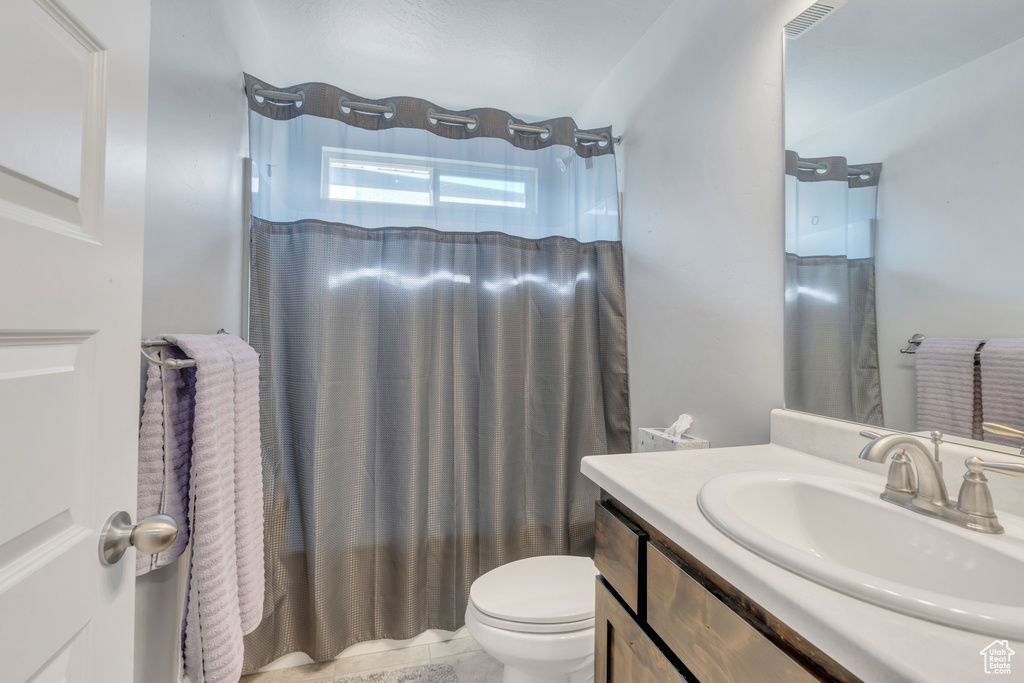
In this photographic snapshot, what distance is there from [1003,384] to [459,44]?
1886 mm

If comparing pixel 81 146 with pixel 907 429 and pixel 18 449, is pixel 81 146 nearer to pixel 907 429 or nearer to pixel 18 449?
pixel 18 449

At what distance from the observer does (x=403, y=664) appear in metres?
1.58

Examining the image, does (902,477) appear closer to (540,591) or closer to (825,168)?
(825,168)

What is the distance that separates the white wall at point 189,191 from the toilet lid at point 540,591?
0.78m

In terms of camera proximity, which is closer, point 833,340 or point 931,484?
point 931,484

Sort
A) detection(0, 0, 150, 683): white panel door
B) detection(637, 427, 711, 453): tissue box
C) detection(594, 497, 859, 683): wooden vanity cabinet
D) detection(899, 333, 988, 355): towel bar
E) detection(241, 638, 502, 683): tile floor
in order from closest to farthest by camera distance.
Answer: detection(0, 0, 150, 683): white panel door, detection(594, 497, 859, 683): wooden vanity cabinet, detection(899, 333, 988, 355): towel bar, detection(637, 427, 711, 453): tissue box, detection(241, 638, 502, 683): tile floor

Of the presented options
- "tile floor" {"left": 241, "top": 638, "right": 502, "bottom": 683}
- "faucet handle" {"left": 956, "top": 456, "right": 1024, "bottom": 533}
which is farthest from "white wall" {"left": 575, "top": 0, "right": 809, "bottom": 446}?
"tile floor" {"left": 241, "top": 638, "right": 502, "bottom": 683}

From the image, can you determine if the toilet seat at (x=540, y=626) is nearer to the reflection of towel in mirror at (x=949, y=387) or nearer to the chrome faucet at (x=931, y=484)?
the chrome faucet at (x=931, y=484)

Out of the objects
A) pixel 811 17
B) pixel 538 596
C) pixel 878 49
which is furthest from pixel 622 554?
pixel 811 17

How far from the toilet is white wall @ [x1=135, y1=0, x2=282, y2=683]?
766 mm

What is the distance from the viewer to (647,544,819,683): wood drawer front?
49 cm

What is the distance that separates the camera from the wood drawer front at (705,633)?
488 mm

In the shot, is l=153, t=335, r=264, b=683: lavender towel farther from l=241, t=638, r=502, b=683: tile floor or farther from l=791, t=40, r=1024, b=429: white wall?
l=791, t=40, r=1024, b=429: white wall

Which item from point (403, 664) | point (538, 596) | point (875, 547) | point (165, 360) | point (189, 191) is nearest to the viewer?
point (875, 547)
